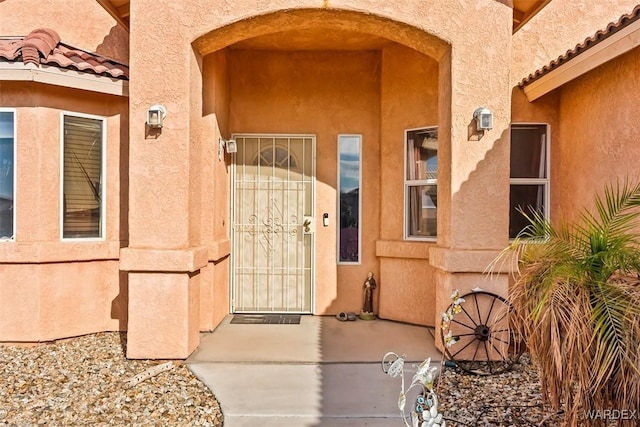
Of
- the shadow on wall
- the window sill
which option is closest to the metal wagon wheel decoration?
the window sill

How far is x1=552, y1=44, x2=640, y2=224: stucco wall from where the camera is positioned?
5.50 m

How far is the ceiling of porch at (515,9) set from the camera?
7.24 m

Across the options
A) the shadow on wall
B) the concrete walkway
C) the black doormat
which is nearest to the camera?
the concrete walkway

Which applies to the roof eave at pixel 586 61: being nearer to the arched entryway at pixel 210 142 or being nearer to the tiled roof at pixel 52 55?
the arched entryway at pixel 210 142

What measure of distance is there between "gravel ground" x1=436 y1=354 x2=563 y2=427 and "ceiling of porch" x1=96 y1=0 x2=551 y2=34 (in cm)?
572

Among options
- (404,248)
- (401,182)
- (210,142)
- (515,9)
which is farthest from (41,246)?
(515,9)

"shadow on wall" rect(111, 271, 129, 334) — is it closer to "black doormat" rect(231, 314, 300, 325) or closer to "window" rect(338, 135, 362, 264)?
"black doormat" rect(231, 314, 300, 325)

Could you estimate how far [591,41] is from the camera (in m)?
5.69

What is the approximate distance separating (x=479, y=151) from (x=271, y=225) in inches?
162

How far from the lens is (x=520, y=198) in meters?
7.48

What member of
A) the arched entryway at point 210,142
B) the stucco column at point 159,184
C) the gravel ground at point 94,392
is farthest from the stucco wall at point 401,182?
the gravel ground at point 94,392

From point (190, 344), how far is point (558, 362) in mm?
4463

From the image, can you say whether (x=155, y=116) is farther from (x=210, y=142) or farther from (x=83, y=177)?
(x=83, y=177)

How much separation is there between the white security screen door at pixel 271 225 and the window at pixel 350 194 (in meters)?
0.61
